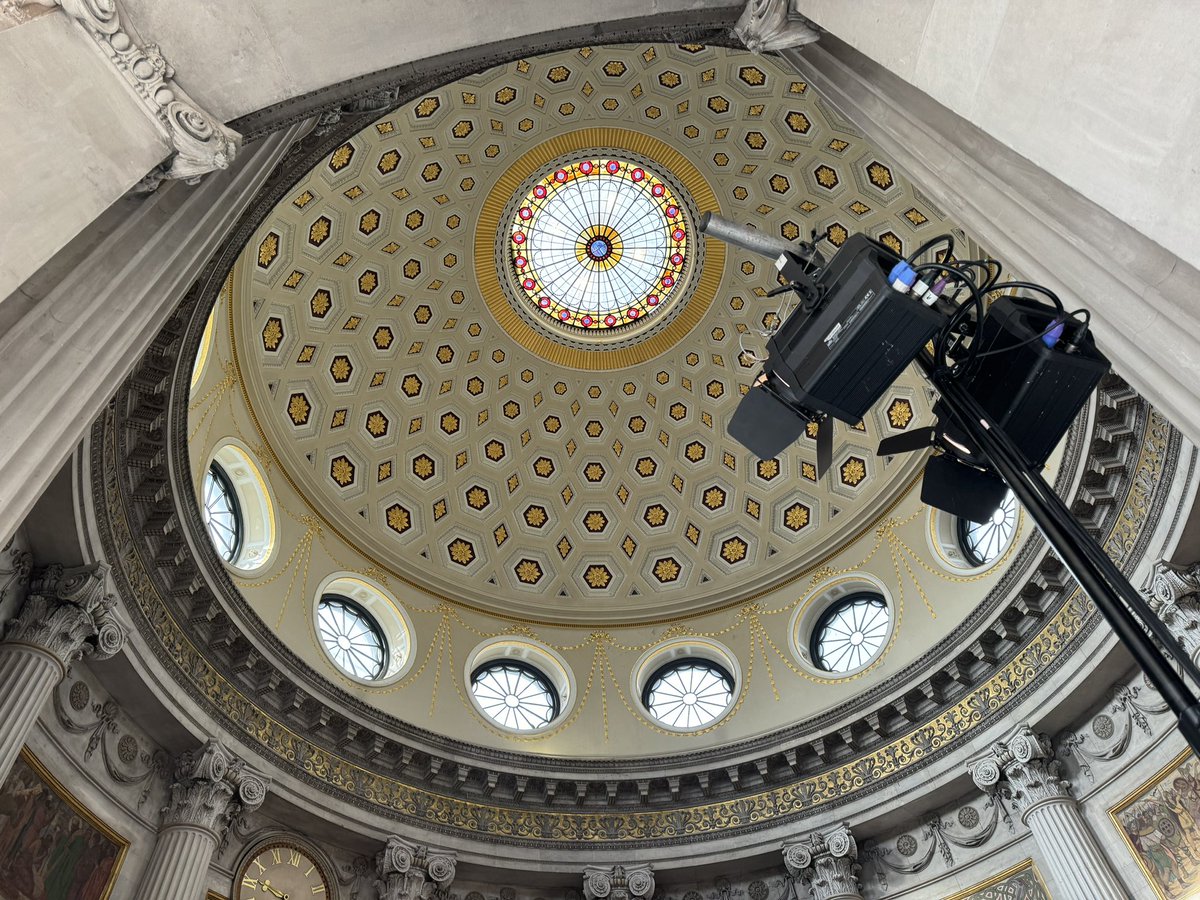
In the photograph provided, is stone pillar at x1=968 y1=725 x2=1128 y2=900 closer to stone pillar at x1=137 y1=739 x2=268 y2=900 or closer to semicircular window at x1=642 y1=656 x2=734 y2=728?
semicircular window at x1=642 y1=656 x2=734 y2=728

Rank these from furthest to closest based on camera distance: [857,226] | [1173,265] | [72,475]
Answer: [857,226]
[72,475]
[1173,265]

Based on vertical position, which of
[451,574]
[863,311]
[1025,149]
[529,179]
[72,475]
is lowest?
[1025,149]

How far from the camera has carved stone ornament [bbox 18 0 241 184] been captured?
474 centimetres

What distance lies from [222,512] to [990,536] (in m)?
15.2

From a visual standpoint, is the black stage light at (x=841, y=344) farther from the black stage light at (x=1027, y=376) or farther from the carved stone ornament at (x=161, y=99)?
the carved stone ornament at (x=161, y=99)

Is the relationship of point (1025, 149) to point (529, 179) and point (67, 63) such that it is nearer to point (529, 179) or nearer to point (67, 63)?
point (67, 63)

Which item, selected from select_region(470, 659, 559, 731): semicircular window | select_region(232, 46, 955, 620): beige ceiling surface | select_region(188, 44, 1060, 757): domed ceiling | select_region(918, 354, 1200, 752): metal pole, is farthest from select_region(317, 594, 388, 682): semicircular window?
select_region(918, 354, 1200, 752): metal pole

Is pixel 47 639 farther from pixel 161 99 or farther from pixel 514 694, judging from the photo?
pixel 514 694

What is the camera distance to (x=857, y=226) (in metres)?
20.1

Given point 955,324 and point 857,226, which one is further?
point 857,226

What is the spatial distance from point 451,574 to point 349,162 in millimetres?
9791

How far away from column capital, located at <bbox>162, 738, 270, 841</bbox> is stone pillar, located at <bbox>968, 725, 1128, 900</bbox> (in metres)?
11.6

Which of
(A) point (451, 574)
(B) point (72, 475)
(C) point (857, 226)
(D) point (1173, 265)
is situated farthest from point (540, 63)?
(D) point (1173, 265)

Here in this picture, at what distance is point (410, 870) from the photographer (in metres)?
14.5
